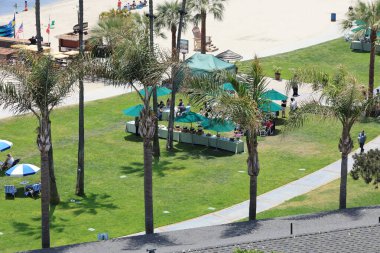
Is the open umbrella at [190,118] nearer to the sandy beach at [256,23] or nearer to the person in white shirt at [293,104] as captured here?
the person in white shirt at [293,104]

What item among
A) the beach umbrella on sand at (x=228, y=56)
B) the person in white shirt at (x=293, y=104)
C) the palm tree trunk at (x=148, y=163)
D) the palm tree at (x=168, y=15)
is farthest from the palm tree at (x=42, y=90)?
the beach umbrella on sand at (x=228, y=56)

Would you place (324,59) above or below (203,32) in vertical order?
below

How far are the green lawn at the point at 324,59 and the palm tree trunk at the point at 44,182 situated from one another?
34.3 meters

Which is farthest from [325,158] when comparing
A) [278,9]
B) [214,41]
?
[278,9]

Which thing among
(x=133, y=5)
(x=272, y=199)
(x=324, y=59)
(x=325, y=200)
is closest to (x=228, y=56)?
(x=324, y=59)

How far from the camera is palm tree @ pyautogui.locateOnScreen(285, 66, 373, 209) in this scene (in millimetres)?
38562

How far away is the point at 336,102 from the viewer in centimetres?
3862

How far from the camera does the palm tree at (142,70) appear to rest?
1455 inches

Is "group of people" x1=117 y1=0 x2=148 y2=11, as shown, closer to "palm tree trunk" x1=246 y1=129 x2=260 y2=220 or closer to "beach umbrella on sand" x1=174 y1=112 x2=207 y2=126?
"beach umbrella on sand" x1=174 y1=112 x2=207 y2=126

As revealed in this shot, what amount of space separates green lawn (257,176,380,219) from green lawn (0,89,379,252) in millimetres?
2252

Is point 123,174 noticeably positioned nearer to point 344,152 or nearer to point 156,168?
point 156,168

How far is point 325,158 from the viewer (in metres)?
51.2

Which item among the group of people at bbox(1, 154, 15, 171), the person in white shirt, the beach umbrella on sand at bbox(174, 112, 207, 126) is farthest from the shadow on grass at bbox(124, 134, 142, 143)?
the person in white shirt

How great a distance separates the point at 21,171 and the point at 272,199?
37.4ft
